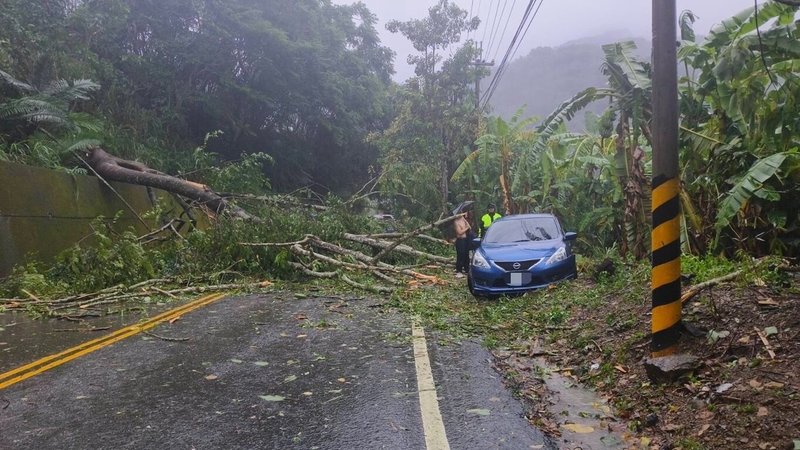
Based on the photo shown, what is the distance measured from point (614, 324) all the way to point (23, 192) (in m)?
11.5

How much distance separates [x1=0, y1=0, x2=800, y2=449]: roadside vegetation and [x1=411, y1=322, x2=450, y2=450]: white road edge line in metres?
0.76

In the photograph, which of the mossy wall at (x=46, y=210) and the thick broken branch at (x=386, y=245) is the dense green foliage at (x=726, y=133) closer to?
the thick broken branch at (x=386, y=245)

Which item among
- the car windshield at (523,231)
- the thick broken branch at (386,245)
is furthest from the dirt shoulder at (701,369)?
the thick broken branch at (386,245)

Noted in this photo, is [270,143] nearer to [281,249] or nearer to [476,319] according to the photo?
[281,249]

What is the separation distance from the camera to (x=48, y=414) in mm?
4344

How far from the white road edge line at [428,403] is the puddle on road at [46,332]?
4.02m

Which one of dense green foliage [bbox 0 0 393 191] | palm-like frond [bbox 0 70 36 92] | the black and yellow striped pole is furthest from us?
dense green foliage [bbox 0 0 393 191]

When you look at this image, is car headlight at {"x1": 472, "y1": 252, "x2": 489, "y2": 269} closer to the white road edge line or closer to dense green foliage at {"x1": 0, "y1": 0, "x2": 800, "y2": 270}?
dense green foliage at {"x1": 0, "y1": 0, "x2": 800, "y2": 270}

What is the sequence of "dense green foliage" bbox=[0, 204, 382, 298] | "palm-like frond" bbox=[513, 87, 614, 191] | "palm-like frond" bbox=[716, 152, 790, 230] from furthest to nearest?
"dense green foliage" bbox=[0, 204, 382, 298] < "palm-like frond" bbox=[513, 87, 614, 191] < "palm-like frond" bbox=[716, 152, 790, 230]

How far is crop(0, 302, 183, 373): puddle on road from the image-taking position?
6221mm

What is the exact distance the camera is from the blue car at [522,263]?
964cm

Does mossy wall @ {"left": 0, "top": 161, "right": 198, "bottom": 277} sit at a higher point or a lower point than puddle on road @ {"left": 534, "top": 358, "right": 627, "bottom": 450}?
higher

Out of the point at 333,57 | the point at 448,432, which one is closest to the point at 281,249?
the point at 448,432

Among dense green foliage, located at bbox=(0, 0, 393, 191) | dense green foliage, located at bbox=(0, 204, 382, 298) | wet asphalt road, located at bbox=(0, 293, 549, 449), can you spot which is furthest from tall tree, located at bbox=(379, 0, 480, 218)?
wet asphalt road, located at bbox=(0, 293, 549, 449)
